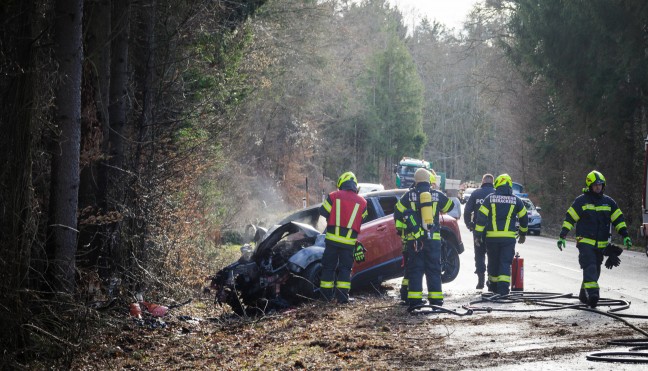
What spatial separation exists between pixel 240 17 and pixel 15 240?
9926 millimetres

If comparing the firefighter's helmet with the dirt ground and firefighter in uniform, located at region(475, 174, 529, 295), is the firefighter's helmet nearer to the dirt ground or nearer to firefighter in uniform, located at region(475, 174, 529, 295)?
firefighter in uniform, located at region(475, 174, 529, 295)

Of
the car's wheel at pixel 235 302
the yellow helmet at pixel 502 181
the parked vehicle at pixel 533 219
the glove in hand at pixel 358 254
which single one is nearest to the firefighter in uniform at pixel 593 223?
the yellow helmet at pixel 502 181

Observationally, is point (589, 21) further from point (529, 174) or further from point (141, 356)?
point (141, 356)

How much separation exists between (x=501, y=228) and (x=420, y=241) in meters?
1.79

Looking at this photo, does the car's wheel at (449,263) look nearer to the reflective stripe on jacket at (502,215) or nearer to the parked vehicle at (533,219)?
the reflective stripe on jacket at (502,215)

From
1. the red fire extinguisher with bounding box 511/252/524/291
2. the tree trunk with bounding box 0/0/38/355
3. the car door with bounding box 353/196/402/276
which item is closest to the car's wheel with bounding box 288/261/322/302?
the car door with bounding box 353/196/402/276

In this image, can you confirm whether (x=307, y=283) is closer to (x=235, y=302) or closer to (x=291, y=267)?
(x=291, y=267)

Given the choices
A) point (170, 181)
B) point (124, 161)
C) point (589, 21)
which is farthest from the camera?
point (589, 21)

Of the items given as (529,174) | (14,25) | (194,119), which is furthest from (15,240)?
(529,174)

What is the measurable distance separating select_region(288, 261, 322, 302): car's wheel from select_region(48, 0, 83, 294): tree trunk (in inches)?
168

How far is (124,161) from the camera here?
Answer: 45.2 feet

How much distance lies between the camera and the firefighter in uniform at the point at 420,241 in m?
12.4

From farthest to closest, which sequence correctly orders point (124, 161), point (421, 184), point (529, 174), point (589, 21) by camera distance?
point (529, 174), point (589, 21), point (124, 161), point (421, 184)

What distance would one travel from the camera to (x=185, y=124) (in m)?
15.8
